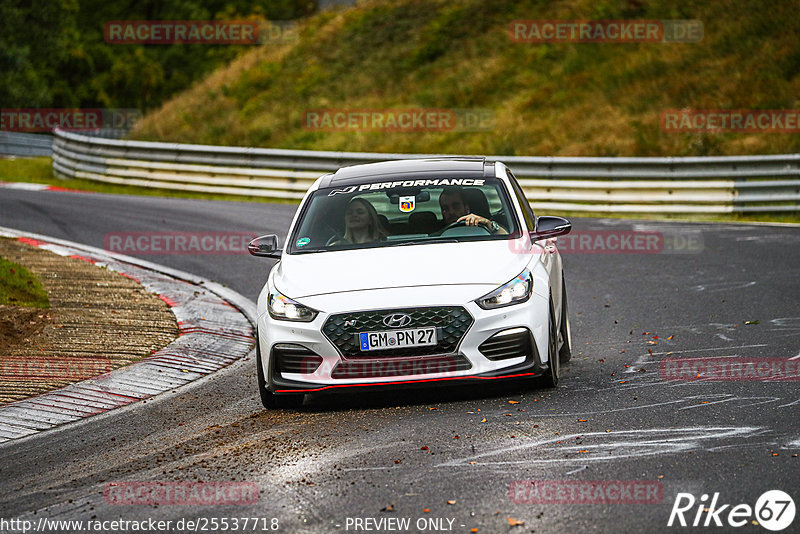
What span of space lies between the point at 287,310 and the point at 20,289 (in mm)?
5470

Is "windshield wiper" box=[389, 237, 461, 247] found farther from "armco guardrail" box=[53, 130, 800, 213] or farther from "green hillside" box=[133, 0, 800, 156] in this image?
"green hillside" box=[133, 0, 800, 156]

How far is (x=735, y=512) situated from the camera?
4.82 m

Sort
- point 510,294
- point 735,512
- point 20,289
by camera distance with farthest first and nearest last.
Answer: point 20,289
point 510,294
point 735,512

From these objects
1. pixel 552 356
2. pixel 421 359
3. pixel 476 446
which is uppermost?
pixel 421 359

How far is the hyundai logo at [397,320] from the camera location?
7027 millimetres

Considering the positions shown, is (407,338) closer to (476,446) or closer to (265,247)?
(476,446)

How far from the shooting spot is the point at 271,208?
21156 millimetres

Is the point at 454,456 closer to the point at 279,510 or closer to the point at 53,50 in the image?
the point at 279,510

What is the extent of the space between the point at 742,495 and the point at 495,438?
161 centimetres

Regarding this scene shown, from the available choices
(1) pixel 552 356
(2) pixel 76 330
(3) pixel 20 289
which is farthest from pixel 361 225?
(3) pixel 20 289

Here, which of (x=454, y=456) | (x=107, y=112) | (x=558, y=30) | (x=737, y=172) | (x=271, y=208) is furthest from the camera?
(x=107, y=112)

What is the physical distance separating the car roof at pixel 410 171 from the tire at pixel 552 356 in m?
1.55

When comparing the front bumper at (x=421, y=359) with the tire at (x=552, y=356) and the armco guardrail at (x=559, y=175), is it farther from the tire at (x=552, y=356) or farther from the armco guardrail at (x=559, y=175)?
the armco guardrail at (x=559, y=175)

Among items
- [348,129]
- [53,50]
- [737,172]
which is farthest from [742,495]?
[53,50]
